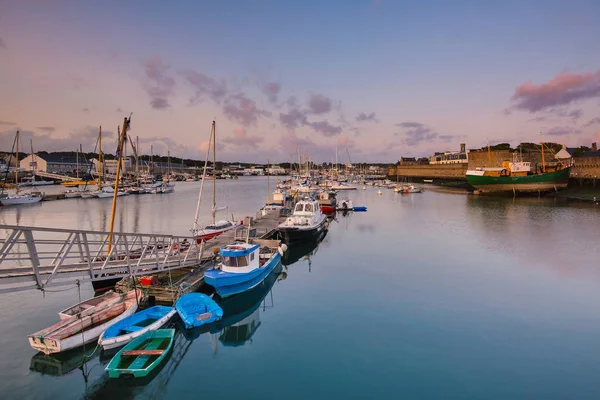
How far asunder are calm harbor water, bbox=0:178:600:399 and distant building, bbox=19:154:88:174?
178 meters

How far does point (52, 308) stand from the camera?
20609mm

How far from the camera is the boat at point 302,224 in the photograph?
1489 inches

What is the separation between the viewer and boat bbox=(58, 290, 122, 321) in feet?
55.2

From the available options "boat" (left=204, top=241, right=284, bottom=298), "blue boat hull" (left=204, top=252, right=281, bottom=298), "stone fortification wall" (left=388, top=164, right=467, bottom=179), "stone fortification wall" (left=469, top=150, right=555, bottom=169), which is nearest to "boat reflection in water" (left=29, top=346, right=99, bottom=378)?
"blue boat hull" (left=204, top=252, right=281, bottom=298)

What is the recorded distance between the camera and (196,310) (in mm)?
18391

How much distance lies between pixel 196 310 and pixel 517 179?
3844 inches

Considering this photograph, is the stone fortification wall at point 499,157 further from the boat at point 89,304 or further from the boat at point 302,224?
the boat at point 89,304

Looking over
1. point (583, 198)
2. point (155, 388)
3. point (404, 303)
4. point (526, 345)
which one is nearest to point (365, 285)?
point (404, 303)

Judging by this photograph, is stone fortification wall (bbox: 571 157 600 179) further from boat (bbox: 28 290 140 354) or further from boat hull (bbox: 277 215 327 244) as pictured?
boat (bbox: 28 290 140 354)

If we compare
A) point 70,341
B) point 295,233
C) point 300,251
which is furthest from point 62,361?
point 295,233

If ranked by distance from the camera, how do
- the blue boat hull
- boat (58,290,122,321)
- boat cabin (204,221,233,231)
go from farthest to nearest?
1. boat cabin (204,221,233,231)
2. the blue boat hull
3. boat (58,290,122,321)

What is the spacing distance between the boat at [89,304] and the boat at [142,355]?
4131 mm

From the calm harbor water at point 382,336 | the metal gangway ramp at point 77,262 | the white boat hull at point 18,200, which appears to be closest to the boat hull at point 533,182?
the calm harbor water at point 382,336

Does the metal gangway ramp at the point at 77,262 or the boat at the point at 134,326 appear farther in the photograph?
the boat at the point at 134,326
